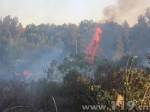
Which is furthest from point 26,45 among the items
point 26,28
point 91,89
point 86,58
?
point 91,89

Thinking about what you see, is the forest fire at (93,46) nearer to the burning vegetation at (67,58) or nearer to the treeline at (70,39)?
Result: the burning vegetation at (67,58)

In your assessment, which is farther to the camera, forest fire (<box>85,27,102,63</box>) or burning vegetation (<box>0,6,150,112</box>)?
forest fire (<box>85,27,102,63</box>)

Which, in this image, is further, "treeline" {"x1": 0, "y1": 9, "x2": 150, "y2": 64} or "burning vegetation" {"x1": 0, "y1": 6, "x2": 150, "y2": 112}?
"treeline" {"x1": 0, "y1": 9, "x2": 150, "y2": 64}

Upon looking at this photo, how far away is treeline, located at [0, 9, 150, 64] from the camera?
4369 cm

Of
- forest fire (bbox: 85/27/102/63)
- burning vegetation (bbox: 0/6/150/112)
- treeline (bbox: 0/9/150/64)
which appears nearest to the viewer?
burning vegetation (bbox: 0/6/150/112)

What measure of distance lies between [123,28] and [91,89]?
4631 cm

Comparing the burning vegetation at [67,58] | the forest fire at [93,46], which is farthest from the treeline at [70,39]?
the forest fire at [93,46]

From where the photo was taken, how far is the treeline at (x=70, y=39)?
43688 millimetres

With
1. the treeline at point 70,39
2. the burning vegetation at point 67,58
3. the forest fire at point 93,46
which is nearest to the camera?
the burning vegetation at point 67,58

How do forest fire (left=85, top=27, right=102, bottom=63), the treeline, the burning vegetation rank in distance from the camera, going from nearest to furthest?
the burning vegetation
forest fire (left=85, top=27, right=102, bottom=63)
the treeline

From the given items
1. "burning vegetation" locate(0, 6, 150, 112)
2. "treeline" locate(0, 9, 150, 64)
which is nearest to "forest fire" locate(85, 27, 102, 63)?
"burning vegetation" locate(0, 6, 150, 112)

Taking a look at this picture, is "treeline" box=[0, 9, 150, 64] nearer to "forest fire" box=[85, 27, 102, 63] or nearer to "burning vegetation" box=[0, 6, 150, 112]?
"burning vegetation" box=[0, 6, 150, 112]

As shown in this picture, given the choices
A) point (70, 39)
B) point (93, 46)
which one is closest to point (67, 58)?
point (93, 46)

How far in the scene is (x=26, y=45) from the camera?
45906 millimetres
